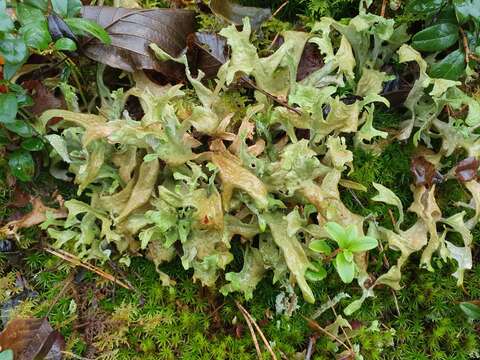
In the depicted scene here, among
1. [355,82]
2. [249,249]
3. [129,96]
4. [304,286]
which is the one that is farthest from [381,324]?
[129,96]

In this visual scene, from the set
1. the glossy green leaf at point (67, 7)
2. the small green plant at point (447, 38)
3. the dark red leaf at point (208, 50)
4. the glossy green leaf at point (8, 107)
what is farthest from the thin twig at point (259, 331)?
the glossy green leaf at point (67, 7)

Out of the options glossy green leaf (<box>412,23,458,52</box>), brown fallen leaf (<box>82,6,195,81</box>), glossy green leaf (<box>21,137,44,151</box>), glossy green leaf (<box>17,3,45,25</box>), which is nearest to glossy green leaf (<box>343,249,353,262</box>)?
glossy green leaf (<box>412,23,458,52</box>)

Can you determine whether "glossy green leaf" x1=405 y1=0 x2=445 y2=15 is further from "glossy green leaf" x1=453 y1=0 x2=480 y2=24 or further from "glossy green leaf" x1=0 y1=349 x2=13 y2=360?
"glossy green leaf" x1=0 y1=349 x2=13 y2=360

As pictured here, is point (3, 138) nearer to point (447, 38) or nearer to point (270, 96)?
point (270, 96)

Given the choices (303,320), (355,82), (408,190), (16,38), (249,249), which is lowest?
(303,320)

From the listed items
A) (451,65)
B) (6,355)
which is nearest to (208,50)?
(451,65)

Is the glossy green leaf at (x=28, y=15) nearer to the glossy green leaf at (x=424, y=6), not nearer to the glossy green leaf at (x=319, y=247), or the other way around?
the glossy green leaf at (x=319, y=247)

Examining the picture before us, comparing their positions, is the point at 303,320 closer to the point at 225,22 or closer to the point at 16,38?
the point at 225,22
